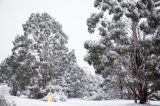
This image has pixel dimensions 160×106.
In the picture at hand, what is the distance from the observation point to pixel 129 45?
23844 mm

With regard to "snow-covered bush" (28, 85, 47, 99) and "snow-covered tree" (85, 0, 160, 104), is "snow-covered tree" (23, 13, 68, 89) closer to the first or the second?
"snow-covered bush" (28, 85, 47, 99)

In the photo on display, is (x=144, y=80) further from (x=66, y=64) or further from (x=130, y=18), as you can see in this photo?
(x=66, y=64)

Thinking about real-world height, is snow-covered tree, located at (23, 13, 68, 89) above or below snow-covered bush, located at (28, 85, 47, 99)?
above

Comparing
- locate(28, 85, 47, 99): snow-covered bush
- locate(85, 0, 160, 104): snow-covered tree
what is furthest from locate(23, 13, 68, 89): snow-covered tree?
locate(85, 0, 160, 104): snow-covered tree

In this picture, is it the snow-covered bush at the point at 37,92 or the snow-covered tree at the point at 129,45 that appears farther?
the snow-covered bush at the point at 37,92

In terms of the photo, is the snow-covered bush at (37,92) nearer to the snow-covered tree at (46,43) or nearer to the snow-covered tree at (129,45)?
the snow-covered tree at (46,43)

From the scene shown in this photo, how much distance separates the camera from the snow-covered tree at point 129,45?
22922 mm

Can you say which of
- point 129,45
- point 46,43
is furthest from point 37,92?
point 129,45

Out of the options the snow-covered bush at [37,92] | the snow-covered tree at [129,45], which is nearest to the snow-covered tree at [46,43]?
the snow-covered bush at [37,92]

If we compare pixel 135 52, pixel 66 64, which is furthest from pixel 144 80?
pixel 66 64

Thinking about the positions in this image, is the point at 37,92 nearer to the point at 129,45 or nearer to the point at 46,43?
the point at 46,43

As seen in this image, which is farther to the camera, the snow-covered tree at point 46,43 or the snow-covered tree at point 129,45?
the snow-covered tree at point 46,43

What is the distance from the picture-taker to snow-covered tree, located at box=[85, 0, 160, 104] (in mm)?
22922

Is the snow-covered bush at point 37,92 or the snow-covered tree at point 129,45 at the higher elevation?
the snow-covered tree at point 129,45
